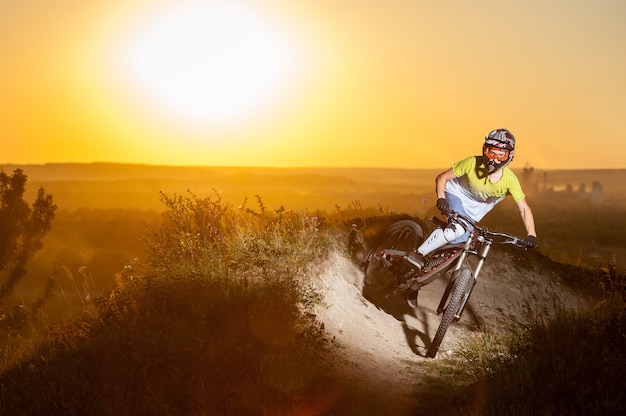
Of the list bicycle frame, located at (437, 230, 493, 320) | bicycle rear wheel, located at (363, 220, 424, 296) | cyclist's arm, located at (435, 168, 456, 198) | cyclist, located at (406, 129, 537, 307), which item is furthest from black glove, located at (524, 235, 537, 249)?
bicycle rear wheel, located at (363, 220, 424, 296)

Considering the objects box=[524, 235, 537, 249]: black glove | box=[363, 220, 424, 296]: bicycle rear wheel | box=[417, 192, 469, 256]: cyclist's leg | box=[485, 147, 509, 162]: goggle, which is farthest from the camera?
box=[363, 220, 424, 296]: bicycle rear wheel

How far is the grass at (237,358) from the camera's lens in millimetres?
6086

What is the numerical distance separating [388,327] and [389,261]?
3.82ft

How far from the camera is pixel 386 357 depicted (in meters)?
8.98

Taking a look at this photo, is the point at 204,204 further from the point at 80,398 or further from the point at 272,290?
the point at 80,398

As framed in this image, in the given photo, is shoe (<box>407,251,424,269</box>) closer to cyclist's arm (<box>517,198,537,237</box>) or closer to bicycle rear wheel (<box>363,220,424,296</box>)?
bicycle rear wheel (<box>363,220,424,296</box>)

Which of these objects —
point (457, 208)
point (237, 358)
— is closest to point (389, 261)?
point (457, 208)

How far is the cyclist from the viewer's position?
854 centimetres

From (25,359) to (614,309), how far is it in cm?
→ 781

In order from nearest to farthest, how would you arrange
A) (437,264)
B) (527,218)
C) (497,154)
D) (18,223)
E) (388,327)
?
(497,154) < (527,218) < (437,264) < (388,327) < (18,223)

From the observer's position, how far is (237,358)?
6.89m

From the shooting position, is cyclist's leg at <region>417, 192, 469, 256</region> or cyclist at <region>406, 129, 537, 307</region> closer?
cyclist at <region>406, 129, 537, 307</region>

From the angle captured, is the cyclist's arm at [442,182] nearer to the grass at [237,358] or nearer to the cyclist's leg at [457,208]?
the cyclist's leg at [457,208]

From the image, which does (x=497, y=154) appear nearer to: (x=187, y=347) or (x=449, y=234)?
(x=449, y=234)
